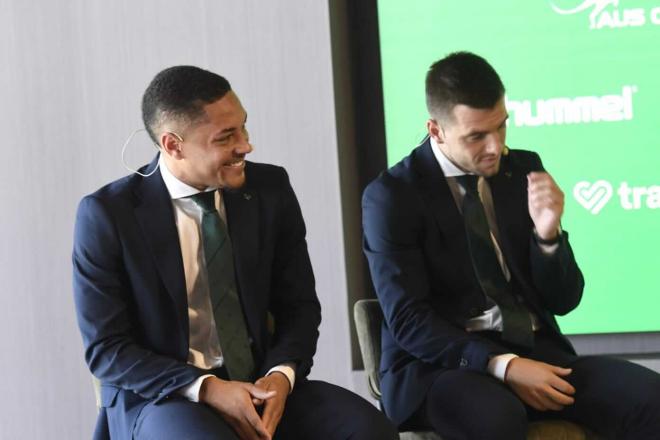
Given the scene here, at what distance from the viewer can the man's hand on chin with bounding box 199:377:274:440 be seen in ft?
8.43

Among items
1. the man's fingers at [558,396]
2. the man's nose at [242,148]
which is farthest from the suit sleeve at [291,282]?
the man's fingers at [558,396]

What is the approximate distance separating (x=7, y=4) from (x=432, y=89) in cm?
224

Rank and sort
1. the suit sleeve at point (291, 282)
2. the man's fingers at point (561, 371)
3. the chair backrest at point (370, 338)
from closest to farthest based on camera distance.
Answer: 1. the man's fingers at point (561, 371)
2. the suit sleeve at point (291, 282)
3. the chair backrest at point (370, 338)

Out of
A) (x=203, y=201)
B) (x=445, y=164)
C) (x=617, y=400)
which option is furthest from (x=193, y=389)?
(x=617, y=400)

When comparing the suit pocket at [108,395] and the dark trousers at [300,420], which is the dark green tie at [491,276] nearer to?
the dark trousers at [300,420]

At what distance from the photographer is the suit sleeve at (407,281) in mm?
2830

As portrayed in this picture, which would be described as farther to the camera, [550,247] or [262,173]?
[262,173]

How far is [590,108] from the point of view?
413 centimetres

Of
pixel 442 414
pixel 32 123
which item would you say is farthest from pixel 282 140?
pixel 442 414

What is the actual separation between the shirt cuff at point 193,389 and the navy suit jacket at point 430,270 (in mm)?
588

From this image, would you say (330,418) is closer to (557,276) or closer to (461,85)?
(557,276)

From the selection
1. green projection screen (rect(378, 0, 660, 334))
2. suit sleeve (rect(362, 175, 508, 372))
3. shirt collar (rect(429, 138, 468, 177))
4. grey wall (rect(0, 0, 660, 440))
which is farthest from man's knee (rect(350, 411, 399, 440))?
green projection screen (rect(378, 0, 660, 334))

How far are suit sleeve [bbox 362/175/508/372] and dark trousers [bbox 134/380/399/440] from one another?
10.5 inches

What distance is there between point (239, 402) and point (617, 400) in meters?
0.98
